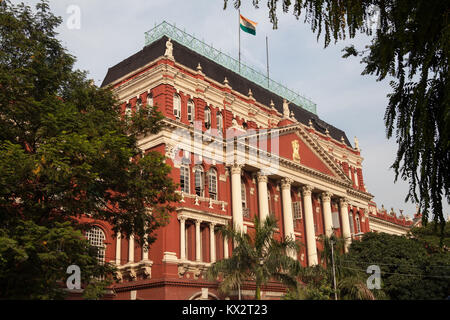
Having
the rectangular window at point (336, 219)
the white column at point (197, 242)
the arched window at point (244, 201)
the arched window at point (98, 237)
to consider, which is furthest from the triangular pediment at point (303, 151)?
the arched window at point (98, 237)

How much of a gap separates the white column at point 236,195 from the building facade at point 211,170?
0.08 meters

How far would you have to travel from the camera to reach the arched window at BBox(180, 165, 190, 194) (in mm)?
35594

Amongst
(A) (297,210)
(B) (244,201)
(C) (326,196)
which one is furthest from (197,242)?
(C) (326,196)

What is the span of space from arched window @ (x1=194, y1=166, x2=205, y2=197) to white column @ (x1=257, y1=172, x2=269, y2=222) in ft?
17.0

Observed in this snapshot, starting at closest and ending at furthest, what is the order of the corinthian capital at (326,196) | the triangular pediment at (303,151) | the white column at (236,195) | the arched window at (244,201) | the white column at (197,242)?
the white column at (197,242) < the white column at (236,195) < the arched window at (244,201) < the triangular pediment at (303,151) < the corinthian capital at (326,196)

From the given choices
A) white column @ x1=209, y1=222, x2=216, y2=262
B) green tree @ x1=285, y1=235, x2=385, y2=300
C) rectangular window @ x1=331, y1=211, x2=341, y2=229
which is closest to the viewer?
green tree @ x1=285, y1=235, x2=385, y2=300

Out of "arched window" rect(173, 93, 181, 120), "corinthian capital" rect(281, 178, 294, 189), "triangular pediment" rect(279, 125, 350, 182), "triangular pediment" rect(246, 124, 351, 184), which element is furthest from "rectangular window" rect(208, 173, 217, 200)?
"triangular pediment" rect(279, 125, 350, 182)

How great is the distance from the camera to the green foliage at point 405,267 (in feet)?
131

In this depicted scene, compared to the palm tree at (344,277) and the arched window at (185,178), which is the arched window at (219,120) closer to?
the arched window at (185,178)

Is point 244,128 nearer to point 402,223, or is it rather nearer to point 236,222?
point 236,222

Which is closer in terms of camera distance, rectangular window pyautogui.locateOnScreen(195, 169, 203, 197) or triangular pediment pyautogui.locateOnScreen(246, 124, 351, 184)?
rectangular window pyautogui.locateOnScreen(195, 169, 203, 197)

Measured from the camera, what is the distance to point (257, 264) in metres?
27.8

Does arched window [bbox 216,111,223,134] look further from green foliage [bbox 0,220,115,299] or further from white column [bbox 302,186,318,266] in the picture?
green foliage [bbox 0,220,115,299]

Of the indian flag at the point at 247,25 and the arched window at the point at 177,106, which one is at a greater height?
the indian flag at the point at 247,25
